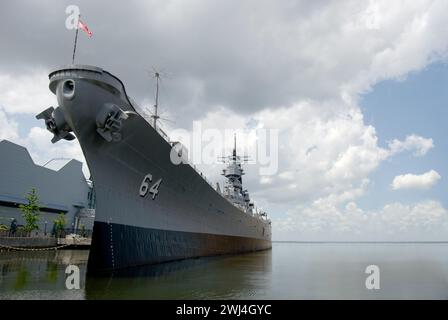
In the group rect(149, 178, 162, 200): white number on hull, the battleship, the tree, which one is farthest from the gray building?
rect(149, 178, 162, 200): white number on hull

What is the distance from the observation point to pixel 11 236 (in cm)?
2816

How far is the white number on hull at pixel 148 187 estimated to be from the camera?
15.4m

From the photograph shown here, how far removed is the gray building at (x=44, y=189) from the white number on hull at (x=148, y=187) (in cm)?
2351

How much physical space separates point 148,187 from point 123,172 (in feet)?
5.83

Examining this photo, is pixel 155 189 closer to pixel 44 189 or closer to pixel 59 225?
pixel 59 225

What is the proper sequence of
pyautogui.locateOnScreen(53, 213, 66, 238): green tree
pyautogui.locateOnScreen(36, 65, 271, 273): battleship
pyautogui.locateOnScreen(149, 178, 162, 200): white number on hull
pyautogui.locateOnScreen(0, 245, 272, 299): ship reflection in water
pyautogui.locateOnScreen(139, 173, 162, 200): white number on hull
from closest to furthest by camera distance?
pyautogui.locateOnScreen(0, 245, 272, 299): ship reflection in water → pyautogui.locateOnScreen(36, 65, 271, 273): battleship → pyautogui.locateOnScreen(139, 173, 162, 200): white number on hull → pyautogui.locateOnScreen(149, 178, 162, 200): white number on hull → pyautogui.locateOnScreen(53, 213, 66, 238): green tree

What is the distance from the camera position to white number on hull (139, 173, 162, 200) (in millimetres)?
15445

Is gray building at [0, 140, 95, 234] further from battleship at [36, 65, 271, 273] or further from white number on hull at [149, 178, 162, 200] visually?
white number on hull at [149, 178, 162, 200]

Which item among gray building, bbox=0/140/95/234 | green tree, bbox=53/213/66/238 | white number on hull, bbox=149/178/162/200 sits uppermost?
gray building, bbox=0/140/95/234

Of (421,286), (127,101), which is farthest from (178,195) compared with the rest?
(421,286)

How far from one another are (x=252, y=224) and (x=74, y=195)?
22752mm

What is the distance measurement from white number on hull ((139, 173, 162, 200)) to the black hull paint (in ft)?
5.35

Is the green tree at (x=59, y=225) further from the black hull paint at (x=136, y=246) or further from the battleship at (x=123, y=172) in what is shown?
the battleship at (x=123, y=172)

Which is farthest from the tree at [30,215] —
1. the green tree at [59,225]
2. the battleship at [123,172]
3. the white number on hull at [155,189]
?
the white number on hull at [155,189]
